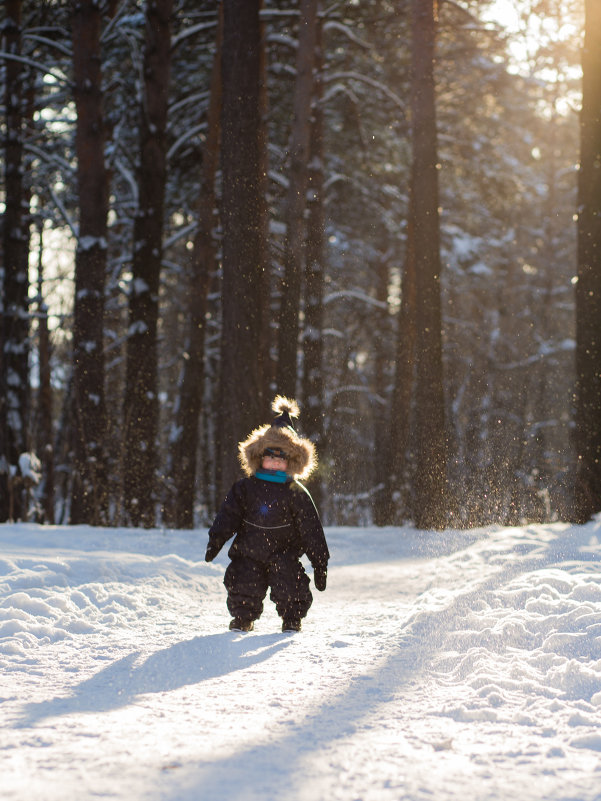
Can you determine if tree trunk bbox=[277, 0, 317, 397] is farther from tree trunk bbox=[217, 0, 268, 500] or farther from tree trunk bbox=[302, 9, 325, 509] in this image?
tree trunk bbox=[217, 0, 268, 500]

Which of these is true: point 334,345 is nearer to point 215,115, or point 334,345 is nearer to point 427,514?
point 215,115

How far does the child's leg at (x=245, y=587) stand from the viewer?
5516 mm

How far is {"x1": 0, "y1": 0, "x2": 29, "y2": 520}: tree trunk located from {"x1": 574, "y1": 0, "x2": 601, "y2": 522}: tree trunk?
8.32 m

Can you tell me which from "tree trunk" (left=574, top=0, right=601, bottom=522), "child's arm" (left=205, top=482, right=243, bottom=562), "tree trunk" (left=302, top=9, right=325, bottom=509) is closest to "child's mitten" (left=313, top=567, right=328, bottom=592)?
"child's arm" (left=205, top=482, right=243, bottom=562)

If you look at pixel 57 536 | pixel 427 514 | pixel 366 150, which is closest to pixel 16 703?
pixel 57 536

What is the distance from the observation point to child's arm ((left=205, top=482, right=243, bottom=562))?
5.61 metres

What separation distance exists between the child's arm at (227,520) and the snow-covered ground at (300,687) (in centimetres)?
59

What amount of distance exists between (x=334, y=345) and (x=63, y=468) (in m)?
9.53

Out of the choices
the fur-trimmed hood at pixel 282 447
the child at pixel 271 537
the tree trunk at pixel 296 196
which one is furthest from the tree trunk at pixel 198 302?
the child at pixel 271 537

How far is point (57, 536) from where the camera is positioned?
342 inches

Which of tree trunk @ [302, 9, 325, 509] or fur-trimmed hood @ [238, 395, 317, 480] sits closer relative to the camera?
fur-trimmed hood @ [238, 395, 317, 480]

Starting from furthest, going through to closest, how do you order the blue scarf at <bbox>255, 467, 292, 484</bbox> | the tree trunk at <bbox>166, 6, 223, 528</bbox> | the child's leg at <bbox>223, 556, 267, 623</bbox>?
the tree trunk at <bbox>166, 6, 223, 528</bbox> < the blue scarf at <bbox>255, 467, 292, 484</bbox> < the child's leg at <bbox>223, 556, 267, 623</bbox>

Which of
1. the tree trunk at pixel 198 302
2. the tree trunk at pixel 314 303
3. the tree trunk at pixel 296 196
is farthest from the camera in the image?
the tree trunk at pixel 198 302

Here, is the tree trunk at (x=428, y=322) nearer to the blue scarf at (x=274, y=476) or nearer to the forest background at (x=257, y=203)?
the forest background at (x=257, y=203)
